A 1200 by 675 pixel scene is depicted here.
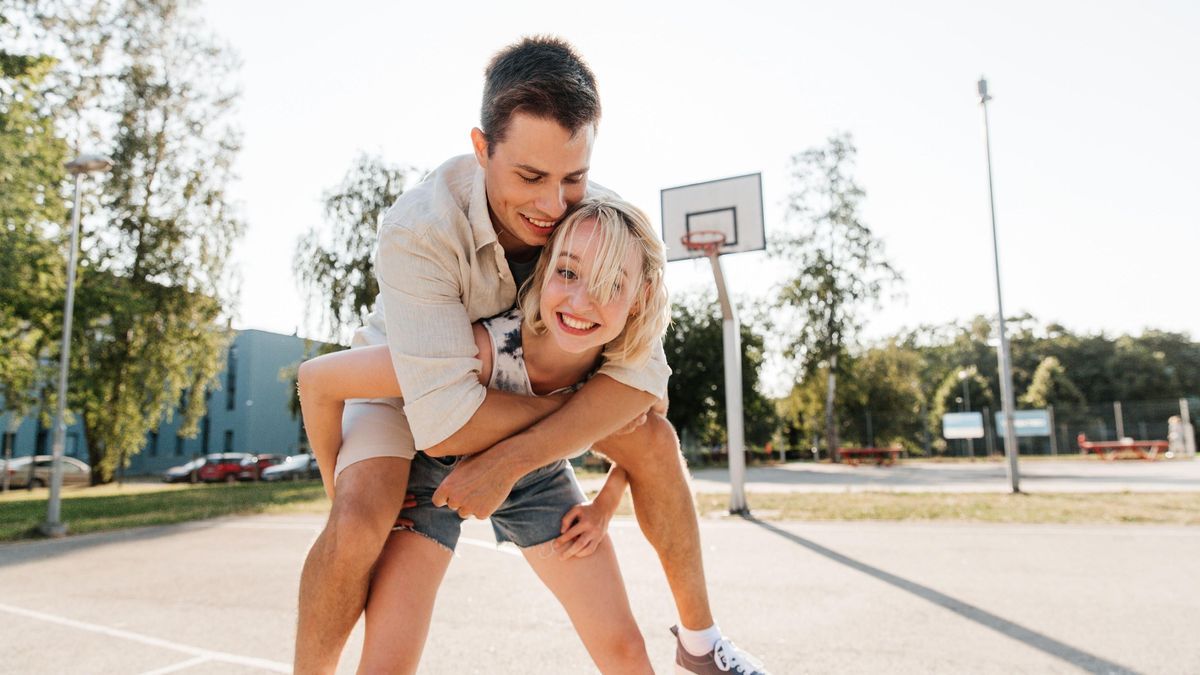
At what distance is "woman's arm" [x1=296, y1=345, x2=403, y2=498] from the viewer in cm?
218

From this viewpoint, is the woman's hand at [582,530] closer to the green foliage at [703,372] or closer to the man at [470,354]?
the man at [470,354]

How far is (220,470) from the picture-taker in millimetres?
33938

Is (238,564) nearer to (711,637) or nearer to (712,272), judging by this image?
(711,637)

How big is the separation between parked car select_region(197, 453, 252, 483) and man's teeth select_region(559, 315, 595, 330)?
36234 millimetres

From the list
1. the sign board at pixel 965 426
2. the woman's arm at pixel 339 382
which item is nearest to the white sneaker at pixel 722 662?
the woman's arm at pixel 339 382

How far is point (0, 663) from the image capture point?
399 cm

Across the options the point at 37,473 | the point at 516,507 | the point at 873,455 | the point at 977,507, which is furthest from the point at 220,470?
the point at 516,507

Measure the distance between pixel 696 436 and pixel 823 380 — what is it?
6.49 metres

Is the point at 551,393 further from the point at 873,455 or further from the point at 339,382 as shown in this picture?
the point at 873,455

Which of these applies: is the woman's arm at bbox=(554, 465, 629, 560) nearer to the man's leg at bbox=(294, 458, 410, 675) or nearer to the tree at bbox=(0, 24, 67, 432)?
the man's leg at bbox=(294, 458, 410, 675)

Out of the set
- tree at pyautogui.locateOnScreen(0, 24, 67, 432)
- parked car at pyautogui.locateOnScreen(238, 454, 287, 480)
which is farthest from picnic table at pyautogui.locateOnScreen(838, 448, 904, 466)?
tree at pyautogui.locateOnScreen(0, 24, 67, 432)

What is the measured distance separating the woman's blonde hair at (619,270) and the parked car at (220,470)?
36.1 metres

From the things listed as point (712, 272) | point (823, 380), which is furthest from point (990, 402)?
point (712, 272)

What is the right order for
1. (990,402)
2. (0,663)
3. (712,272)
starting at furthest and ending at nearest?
(990,402), (712,272), (0,663)
